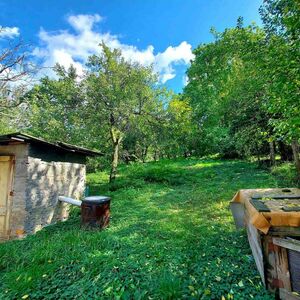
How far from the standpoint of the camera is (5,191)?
547 cm

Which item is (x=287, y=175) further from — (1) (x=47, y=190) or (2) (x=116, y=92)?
(1) (x=47, y=190)

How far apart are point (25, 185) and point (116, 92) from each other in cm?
594

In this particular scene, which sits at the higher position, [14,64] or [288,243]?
[14,64]

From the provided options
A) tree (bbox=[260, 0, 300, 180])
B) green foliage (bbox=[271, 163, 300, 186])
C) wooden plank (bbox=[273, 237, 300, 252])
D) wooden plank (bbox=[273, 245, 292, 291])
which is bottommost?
wooden plank (bbox=[273, 245, 292, 291])

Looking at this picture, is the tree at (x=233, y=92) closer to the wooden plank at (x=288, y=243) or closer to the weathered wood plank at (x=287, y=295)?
the wooden plank at (x=288, y=243)

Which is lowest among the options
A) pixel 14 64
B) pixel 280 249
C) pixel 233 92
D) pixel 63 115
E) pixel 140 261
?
pixel 140 261

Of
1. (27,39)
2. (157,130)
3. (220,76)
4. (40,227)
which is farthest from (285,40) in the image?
(220,76)

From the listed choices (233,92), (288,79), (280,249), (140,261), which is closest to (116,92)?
(233,92)

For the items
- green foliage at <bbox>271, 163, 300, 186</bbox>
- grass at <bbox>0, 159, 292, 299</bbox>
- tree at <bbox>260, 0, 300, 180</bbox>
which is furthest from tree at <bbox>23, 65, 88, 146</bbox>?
green foliage at <bbox>271, 163, 300, 186</bbox>

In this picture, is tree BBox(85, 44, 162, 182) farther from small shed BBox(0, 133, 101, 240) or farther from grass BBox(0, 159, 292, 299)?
grass BBox(0, 159, 292, 299)

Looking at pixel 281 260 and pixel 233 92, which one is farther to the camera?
pixel 233 92

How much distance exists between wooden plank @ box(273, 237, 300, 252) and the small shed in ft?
17.5

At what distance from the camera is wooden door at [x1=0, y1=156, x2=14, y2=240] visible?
5.39 m

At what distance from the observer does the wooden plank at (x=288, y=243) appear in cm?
220
